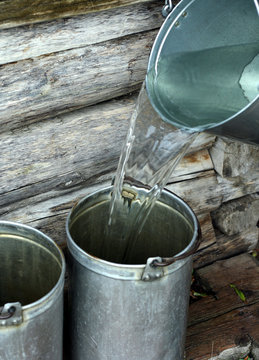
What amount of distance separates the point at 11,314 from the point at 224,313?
955mm

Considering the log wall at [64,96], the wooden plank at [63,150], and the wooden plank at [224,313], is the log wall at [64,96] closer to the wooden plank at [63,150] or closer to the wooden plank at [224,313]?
the wooden plank at [63,150]

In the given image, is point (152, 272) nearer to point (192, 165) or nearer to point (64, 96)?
point (64, 96)

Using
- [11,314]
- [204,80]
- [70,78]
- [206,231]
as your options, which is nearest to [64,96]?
[70,78]

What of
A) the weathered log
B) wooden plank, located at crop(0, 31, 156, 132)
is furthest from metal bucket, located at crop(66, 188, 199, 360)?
the weathered log

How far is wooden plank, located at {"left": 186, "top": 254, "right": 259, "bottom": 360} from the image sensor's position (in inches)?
79.7

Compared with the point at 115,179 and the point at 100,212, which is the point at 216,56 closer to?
the point at 115,179

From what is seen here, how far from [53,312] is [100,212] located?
0.40 metres

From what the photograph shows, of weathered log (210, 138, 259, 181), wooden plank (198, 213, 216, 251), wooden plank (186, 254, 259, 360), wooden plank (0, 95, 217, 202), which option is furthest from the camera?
wooden plank (198, 213, 216, 251)

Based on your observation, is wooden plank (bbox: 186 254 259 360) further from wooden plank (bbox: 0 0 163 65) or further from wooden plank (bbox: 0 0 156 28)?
wooden plank (bbox: 0 0 156 28)

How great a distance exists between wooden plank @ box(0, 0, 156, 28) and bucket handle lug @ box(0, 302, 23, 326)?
2.18 feet

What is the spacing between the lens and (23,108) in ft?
5.60

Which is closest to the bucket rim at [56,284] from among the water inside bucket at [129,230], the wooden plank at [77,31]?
the water inside bucket at [129,230]

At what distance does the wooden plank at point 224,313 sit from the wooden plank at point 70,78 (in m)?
0.79

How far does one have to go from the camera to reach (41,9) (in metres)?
Answer: 1.58
